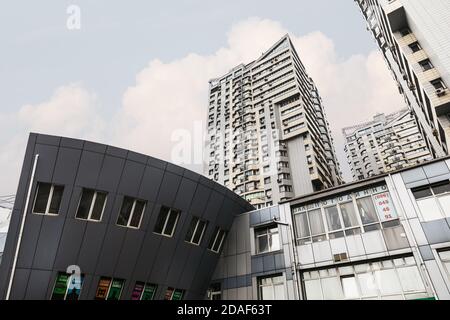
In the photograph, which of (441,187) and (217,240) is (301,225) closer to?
(217,240)

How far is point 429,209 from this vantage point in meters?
14.5

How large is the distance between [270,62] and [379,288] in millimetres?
69580

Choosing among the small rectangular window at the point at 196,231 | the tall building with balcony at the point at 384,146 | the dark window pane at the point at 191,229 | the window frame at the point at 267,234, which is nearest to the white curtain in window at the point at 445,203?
the window frame at the point at 267,234

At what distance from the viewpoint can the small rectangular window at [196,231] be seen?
58.1ft

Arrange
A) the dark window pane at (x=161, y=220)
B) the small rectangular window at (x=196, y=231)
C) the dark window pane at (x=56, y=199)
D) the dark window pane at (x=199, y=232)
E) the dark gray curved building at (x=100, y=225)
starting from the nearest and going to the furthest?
1. the dark gray curved building at (x=100, y=225)
2. the dark window pane at (x=56, y=199)
3. the dark window pane at (x=161, y=220)
4. the small rectangular window at (x=196, y=231)
5. the dark window pane at (x=199, y=232)

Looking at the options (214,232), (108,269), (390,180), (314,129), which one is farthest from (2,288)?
(314,129)

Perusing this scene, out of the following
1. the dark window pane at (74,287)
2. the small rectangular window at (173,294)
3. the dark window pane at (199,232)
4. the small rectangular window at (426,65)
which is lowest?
the small rectangular window at (173,294)

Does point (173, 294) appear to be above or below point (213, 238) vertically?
below

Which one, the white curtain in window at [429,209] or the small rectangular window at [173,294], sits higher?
the white curtain in window at [429,209]

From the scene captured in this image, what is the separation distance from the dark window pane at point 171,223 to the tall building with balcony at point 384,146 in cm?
8189

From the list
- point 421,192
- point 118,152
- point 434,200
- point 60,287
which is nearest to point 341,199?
point 421,192

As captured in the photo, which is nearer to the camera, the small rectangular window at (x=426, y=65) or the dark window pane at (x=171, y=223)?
the dark window pane at (x=171, y=223)

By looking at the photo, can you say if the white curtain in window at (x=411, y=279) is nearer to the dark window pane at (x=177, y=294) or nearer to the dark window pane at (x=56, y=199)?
the dark window pane at (x=177, y=294)

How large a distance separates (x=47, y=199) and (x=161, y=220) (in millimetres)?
5581
